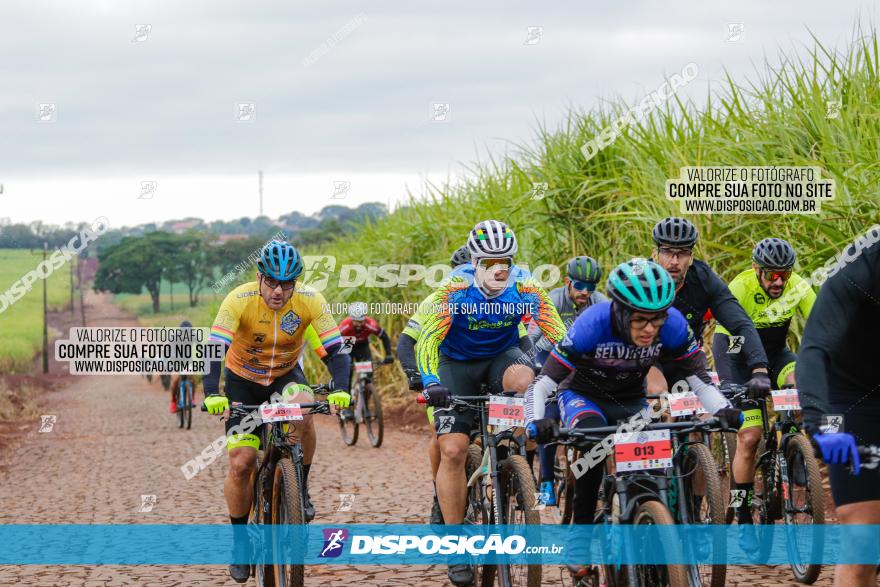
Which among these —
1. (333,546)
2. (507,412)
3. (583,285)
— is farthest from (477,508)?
(583,285)

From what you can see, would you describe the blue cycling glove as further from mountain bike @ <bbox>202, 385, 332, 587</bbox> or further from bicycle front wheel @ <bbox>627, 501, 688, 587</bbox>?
mountain bike @ <bbox>202, 385, 332, 587</bbox>

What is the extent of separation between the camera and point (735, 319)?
677 centimetres

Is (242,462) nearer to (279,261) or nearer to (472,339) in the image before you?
(279,261)

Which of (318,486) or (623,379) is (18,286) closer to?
(318,486)

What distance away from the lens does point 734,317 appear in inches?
267

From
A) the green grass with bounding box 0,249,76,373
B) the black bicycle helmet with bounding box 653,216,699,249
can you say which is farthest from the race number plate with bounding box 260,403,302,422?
the green grass with bounding box 0,249,76,373

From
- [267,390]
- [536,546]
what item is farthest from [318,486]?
[536,546]

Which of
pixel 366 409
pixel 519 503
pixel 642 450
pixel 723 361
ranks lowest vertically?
pixel 366 409

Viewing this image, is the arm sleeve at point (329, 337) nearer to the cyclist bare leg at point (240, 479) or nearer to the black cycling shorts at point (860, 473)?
the cyclist bare leg at point (240, 479)

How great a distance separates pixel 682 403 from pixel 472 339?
1.51 meters

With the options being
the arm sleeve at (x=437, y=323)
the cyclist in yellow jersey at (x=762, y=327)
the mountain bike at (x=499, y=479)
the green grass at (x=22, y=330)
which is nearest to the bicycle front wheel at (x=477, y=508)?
the mountain bike at (x=499, y=479)

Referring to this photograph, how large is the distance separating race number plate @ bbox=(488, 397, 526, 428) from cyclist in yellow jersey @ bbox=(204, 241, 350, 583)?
3.58 feet

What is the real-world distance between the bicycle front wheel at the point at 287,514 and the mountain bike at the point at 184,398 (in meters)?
14.0

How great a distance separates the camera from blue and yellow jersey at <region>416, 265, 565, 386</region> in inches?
262
